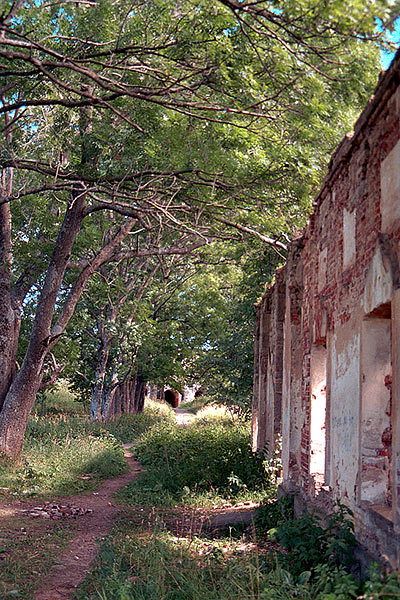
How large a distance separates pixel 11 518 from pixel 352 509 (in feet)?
17.3

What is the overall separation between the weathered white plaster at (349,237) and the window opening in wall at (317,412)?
1.97 metres

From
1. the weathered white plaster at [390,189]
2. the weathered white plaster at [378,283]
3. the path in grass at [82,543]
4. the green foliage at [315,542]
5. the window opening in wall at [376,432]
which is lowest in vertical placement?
the path in grass at [82,543]

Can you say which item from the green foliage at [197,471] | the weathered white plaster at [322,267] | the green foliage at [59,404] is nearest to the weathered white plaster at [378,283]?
the weathered white plaster at [322,267]

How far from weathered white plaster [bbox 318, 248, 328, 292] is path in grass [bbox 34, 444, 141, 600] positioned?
434 cm

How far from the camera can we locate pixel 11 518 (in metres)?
8.93

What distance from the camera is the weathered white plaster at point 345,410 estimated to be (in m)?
5.83

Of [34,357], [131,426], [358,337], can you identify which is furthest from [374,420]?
[131,426]

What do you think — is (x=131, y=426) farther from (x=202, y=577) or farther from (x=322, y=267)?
(x=202, y=577)

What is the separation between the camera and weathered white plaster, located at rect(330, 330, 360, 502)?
19.1 ft

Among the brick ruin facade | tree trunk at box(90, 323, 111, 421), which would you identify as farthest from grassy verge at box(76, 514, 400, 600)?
tree trunk at box(90, 323, 111, 421)

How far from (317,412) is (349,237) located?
2.85 m

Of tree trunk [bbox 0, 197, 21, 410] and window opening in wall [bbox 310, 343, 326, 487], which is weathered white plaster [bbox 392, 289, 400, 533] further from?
tree trunk [bbox 0, 197, 21, 410]

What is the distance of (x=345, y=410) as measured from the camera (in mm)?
6262

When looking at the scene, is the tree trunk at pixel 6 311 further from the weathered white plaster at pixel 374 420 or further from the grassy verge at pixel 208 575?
the weathered white plaster at pixel 374 420
